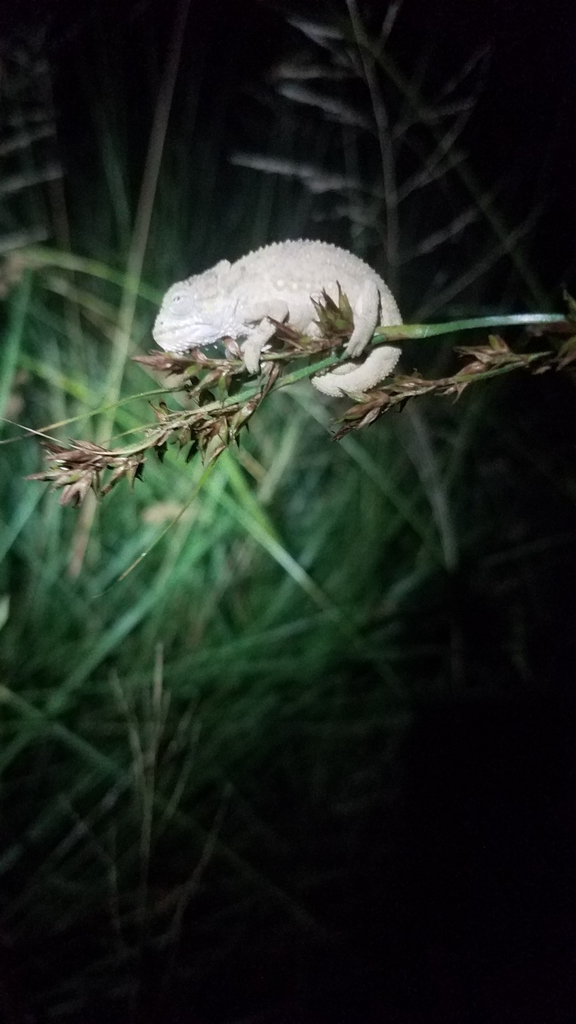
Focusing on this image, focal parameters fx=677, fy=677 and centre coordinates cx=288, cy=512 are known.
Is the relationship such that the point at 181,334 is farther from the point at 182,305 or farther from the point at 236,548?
the point at 236,548

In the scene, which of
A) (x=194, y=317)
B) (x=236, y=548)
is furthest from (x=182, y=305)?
(x=236, y=548)

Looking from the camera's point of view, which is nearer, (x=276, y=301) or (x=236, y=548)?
(x=276, y=301)

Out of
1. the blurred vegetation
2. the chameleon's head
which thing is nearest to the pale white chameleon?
the chameleon's head

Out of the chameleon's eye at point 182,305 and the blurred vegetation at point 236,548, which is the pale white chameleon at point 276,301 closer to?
the chameleon's eye at point 182,305

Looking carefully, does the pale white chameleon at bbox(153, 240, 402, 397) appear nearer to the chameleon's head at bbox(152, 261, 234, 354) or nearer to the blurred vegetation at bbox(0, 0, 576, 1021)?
the chameleon's head at bbox(152, 261, 234, 354)

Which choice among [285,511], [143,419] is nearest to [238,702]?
[285,511]

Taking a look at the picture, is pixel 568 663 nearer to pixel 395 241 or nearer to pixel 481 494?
pixel 481 494
